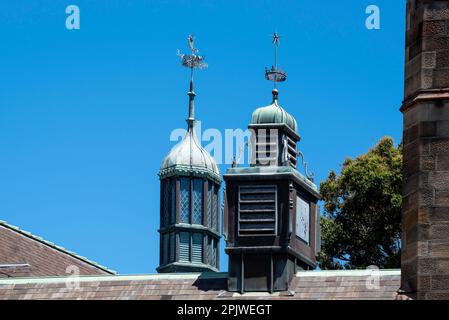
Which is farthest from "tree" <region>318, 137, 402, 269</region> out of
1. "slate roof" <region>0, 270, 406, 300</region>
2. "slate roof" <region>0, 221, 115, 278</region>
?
"slate roof" <region>0, 270, 406, 300</region>

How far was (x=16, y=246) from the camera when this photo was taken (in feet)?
229

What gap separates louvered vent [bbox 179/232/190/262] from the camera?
73.4 meters

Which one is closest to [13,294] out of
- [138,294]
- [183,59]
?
[138,294]

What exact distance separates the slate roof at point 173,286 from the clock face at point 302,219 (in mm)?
2276

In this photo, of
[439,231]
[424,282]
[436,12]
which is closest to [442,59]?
[436,12]

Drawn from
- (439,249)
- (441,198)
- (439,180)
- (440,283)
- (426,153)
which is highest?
(426,153)

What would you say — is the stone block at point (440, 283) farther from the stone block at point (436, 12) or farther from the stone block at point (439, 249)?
the stone block at point (436, 12)

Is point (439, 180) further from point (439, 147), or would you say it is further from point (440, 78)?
point (440, 78)

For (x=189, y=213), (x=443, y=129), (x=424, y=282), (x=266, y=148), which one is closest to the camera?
(x=424, y=282)

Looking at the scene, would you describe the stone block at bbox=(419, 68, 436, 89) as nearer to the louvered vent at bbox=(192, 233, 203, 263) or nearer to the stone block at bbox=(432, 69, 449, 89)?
the stone block at bbox=(432, 69, 449, 89)

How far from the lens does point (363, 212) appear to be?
80.1 meters

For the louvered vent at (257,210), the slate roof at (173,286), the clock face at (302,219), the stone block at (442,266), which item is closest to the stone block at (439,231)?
the stone block at (442,266)

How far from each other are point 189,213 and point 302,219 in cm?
1017
